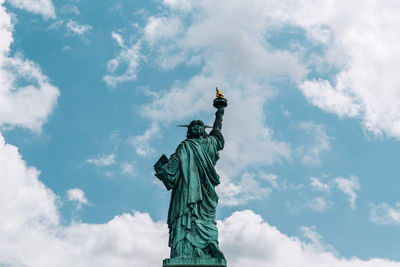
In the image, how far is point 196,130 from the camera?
19.6 m

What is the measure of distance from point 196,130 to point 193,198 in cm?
297

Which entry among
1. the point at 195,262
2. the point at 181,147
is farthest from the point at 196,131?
the point at 195,262

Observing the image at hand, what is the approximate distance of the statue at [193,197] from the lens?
56.2 feet

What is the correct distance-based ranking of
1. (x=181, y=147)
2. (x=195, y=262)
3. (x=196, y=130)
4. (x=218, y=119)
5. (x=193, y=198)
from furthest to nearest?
1. (x=218, y=119)
2. (x=196, y=130)
3. (x=181, y=147)
4. (x=193, y=198)
5. (x=195, y=262)

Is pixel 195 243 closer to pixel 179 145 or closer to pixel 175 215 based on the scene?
pixel 175 215

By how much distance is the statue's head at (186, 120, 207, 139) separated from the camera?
64.4 ft

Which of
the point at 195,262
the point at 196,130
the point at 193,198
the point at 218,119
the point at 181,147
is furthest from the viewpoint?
the point at 218,119

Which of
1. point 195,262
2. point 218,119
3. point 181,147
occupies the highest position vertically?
point 218,119

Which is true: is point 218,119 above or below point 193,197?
above

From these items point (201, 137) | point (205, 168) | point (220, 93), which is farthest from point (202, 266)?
point (220, 93)

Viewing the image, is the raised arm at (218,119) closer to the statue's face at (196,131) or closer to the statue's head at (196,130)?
the statue's head at (196,130)

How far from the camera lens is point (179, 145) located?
1941cm

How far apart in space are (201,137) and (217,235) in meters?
4.00

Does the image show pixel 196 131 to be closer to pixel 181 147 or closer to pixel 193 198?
pixel 181 147
